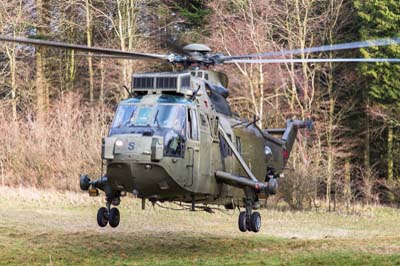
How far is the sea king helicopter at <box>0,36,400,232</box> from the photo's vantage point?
46.1ft

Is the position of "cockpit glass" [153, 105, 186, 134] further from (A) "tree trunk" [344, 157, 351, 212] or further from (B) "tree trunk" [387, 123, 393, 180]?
(B) "tree trunk" [387, 123, 393, 180]

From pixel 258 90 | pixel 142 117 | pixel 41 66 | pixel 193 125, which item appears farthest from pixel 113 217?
pixel 41 66

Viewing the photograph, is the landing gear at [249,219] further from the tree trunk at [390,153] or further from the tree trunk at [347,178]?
the tree trunk at [390,153]

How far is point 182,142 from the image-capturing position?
571 inches

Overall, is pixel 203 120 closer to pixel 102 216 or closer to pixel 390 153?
pixel 102 216

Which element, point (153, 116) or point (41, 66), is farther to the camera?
point (41, 66)

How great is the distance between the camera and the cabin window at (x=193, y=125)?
1481 centimetres

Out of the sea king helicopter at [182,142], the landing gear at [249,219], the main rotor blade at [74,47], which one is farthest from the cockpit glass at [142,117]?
the landing gear at [249,219]

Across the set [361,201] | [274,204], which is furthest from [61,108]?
[361,201]

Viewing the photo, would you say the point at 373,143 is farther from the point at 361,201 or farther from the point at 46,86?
the point at 46,86

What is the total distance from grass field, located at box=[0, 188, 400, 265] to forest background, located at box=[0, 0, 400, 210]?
4.15 metres

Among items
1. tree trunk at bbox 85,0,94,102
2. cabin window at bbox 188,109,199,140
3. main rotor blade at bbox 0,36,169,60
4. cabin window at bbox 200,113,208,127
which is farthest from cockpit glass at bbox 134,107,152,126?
tree trunk at bbox 85,0,94,102

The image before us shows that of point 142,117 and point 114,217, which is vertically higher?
point 142,117

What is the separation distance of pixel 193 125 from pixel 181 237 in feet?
A: 30.0
